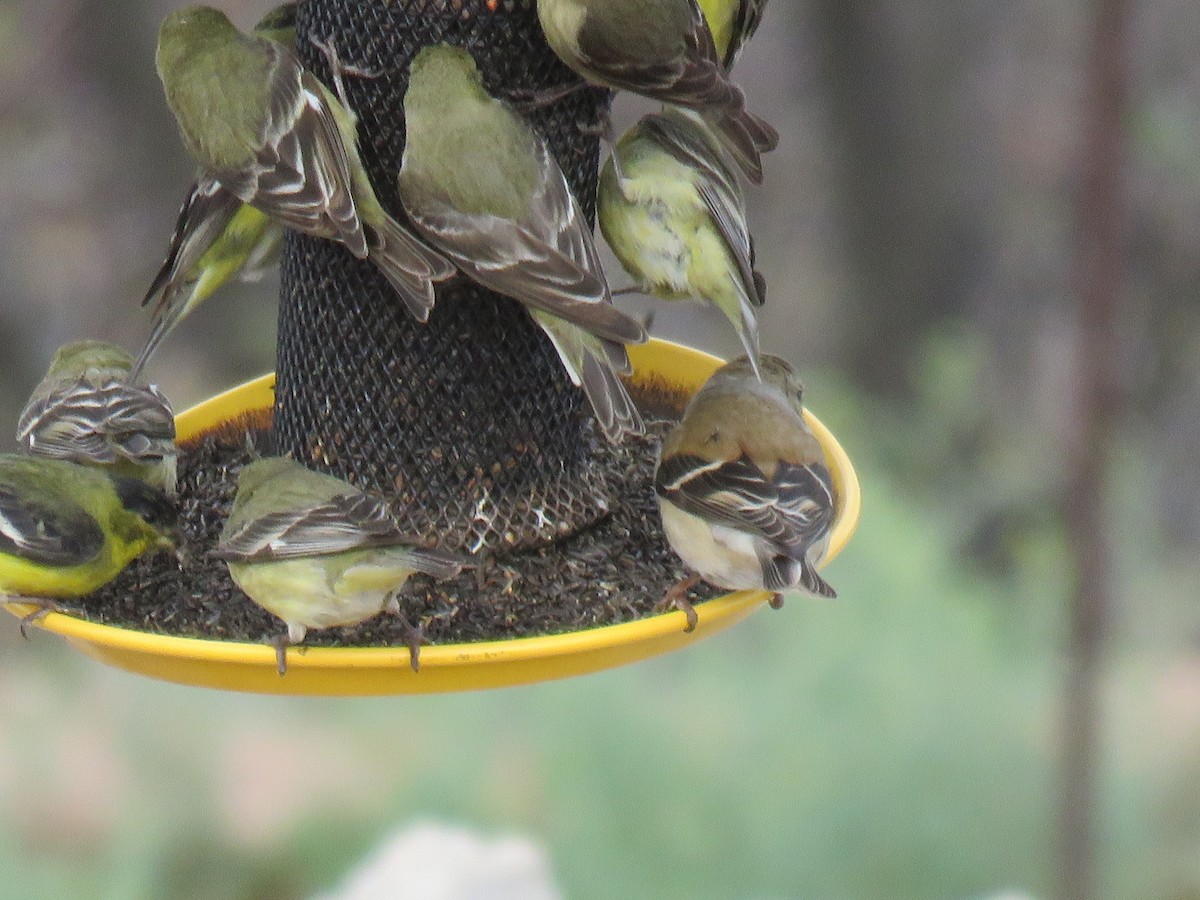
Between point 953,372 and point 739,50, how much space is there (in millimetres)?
5543

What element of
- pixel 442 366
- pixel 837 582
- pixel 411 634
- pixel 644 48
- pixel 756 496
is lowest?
pixel 837 582

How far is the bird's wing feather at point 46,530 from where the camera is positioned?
3.81m

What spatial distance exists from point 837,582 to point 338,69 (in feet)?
13.5

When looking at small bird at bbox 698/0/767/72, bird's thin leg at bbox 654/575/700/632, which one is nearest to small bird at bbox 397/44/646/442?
bird's thin leg at bbox 654/575/700/632

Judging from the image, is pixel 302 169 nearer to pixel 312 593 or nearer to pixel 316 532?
pixel 316 532

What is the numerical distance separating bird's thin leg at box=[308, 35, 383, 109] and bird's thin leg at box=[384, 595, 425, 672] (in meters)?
1.21

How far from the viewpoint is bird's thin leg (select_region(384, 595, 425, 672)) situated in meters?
3.30

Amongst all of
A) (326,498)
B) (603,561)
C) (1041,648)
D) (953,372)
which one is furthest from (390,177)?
(953,372)

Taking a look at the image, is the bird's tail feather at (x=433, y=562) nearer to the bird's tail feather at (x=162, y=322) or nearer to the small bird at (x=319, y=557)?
the small bird at (x=319, y=557)

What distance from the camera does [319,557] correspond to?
3490mm

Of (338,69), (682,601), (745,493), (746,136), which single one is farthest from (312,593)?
(746,136)

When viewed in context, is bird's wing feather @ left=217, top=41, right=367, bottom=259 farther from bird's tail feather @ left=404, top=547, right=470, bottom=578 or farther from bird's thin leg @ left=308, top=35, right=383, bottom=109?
bird's tail feather @ left=404, top=547, right=470, bottom=578

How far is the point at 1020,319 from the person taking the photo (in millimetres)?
11250

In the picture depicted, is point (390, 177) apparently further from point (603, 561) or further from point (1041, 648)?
point (1041, 648)
